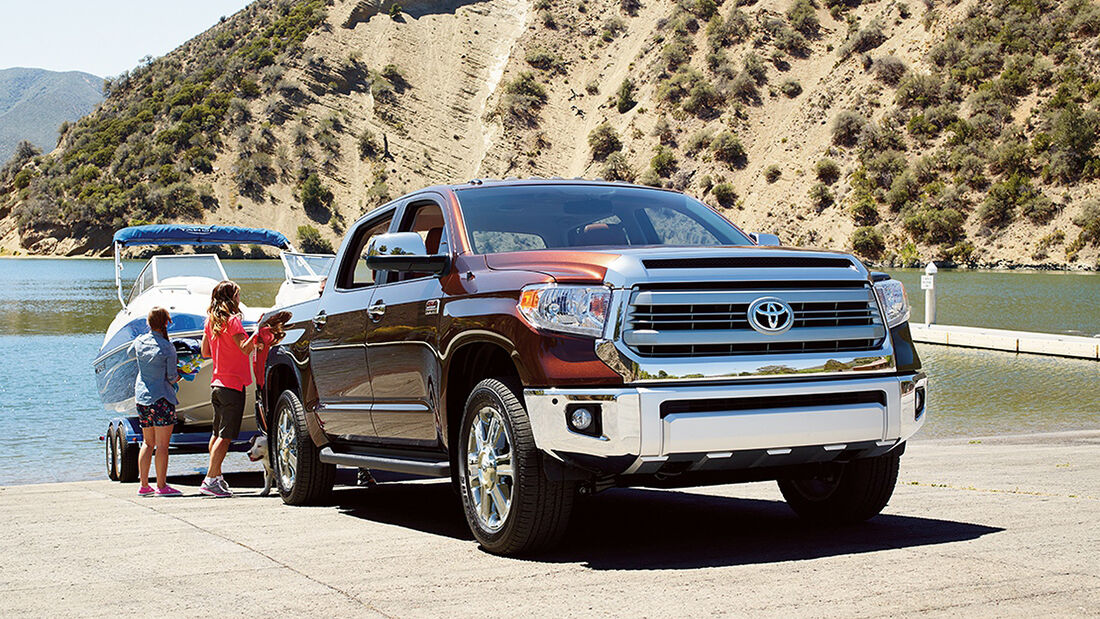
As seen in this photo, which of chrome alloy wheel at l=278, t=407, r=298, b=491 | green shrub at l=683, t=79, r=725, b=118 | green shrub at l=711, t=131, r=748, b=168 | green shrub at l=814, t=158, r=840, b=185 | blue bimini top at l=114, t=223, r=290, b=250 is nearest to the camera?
chrome alloy wheel at l=278, t=407, r=298, b=491

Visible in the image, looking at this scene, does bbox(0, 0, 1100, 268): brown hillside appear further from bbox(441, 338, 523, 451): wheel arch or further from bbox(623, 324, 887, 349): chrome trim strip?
bbox(441, 338, 523, 451): wheel arch

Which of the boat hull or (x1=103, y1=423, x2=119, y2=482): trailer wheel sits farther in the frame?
(x1=103, y1=423, x2=119, y2=482): trailer wheel

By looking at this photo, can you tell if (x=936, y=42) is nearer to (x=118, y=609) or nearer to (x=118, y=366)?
(x=118, y=366)

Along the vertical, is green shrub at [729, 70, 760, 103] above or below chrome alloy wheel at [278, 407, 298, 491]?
above

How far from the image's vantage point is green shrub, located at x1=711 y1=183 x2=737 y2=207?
301 ft

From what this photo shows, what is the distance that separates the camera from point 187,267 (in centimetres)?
1516

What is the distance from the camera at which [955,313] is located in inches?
1706

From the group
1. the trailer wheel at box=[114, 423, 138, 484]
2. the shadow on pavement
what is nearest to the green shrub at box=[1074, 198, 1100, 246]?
the trailer wheel at box=[114, 423, 138, 484]

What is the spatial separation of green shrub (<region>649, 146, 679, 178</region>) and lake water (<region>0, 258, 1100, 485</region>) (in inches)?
1690

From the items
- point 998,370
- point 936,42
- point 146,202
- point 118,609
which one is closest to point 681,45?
point 936,42

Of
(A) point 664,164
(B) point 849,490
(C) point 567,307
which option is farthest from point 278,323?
(A) point 664,164

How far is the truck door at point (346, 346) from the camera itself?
8.16 meters

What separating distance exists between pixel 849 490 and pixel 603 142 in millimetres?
102551

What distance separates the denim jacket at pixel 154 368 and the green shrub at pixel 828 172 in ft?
255
